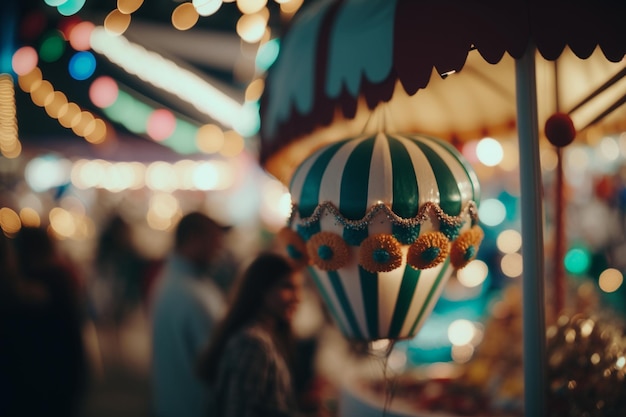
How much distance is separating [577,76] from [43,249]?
12.2 feet

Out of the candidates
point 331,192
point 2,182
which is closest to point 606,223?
point 331,192

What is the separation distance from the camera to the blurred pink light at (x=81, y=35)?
14.4 feet

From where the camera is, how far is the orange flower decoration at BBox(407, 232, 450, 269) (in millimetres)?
2057

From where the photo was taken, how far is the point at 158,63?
5570mm

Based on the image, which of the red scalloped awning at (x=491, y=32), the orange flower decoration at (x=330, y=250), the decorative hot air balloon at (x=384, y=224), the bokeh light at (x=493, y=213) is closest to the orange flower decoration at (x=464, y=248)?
the decorative hot air balloon at (x=384, y=224)

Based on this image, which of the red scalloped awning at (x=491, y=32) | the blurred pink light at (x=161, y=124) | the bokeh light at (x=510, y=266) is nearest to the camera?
the red scalloped awning at (x=491, y=32)

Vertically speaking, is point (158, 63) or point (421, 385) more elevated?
point (158, 63)

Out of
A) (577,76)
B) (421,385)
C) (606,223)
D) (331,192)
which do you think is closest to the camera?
(331,192)

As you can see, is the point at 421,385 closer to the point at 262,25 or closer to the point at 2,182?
the point at 262,25

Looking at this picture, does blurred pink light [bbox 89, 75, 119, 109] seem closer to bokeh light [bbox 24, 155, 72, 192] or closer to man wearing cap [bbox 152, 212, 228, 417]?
man wearing cap [bbox 152, 212, 228, 417]

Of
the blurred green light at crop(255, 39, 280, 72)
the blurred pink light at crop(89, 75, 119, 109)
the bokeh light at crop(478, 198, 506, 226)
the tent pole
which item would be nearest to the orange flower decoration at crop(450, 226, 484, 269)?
the tent pole

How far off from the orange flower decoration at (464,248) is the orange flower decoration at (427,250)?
0.36ft

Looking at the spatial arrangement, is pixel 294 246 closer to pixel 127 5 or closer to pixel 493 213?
pixel 127 5

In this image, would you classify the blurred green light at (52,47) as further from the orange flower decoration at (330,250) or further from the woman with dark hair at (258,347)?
the orange flower decoration at (330,250)
